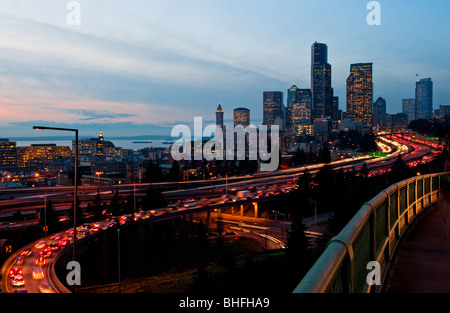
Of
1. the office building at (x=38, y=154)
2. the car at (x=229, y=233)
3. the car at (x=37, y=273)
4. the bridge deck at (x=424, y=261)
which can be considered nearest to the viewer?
the bridge deck at (x=424, y=261)

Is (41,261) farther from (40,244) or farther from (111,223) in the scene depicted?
(111,223)

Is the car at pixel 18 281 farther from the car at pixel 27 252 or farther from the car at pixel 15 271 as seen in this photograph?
the car at pixel 27 252

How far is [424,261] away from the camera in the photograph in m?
4.43

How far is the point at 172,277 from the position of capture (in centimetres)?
2141

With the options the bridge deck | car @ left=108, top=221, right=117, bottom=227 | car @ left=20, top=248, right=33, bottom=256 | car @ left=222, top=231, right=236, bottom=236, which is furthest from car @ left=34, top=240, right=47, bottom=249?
the bridge deck

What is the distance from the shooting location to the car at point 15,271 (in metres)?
18.4

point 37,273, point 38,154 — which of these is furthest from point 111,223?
point 38,154

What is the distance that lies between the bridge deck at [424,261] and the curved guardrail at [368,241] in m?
0.14

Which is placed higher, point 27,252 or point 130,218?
point 130,218

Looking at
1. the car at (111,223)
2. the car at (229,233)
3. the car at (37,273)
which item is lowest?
the car at (229,233)

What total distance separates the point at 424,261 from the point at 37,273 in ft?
61.2

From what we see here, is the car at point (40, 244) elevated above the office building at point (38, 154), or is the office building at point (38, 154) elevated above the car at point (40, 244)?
the office building at point (38, 154)

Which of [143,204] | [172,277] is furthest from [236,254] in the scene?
[143,204]

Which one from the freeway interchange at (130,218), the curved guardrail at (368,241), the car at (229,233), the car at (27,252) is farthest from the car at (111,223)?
the curved guardrail at (368,241)
